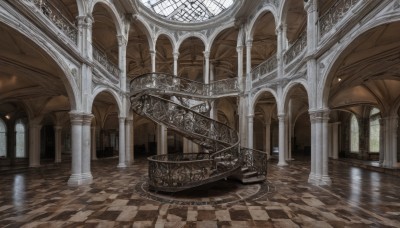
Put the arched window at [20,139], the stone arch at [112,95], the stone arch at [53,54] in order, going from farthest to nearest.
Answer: the arched window at [20,139] < the stone arch at [112,95] < the stone arch at [53,54]

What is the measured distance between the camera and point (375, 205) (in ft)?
17.2

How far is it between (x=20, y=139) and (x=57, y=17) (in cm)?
1425

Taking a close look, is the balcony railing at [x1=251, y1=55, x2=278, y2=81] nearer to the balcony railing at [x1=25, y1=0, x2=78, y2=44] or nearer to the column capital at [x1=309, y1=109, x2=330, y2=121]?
the column capital at [x1=309, y1=109, x2=330, y2=121]

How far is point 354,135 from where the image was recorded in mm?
17578

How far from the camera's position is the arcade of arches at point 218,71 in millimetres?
6129

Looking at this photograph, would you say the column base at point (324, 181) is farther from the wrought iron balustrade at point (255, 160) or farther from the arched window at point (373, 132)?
the arched window at point (373, 132)

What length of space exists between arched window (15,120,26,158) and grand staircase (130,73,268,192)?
460 inches

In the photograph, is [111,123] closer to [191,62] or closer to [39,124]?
[39,124]

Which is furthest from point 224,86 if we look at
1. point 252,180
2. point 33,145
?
point 33,145

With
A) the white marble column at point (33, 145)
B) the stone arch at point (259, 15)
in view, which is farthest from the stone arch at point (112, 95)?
the stone arch at point (259, 15)

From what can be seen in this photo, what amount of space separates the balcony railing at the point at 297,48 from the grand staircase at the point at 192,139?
4.12 metres

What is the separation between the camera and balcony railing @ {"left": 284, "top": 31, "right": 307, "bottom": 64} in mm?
8078

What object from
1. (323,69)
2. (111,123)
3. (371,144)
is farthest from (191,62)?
(371,144)

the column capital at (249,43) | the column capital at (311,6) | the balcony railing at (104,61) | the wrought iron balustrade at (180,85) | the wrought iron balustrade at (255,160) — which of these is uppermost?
the column capital at (249,43)
